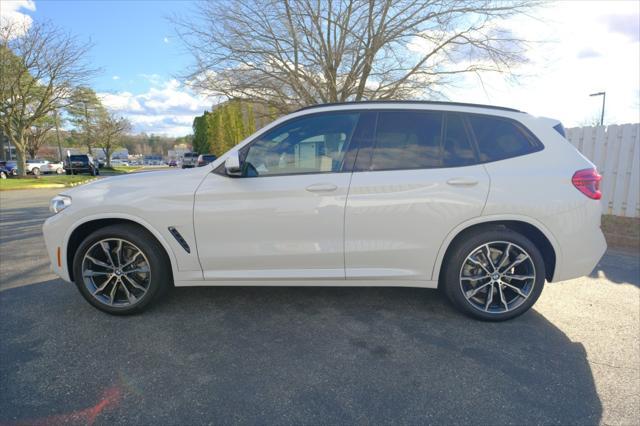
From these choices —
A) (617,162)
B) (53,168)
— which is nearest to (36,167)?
(53,168)

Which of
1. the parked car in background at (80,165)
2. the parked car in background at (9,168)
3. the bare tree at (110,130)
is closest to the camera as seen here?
the parked car in background at (9,168)

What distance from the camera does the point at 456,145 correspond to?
2.99 meters

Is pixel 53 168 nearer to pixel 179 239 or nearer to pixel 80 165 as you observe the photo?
pixel 80 165

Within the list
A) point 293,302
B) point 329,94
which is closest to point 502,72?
point 329,94

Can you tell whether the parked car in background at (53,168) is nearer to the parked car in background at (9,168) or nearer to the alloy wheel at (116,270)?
the parked car in background at (9,168)

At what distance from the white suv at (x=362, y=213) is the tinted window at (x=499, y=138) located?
0.01 metres

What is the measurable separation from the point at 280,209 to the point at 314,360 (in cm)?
120

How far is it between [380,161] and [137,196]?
6.98 feet

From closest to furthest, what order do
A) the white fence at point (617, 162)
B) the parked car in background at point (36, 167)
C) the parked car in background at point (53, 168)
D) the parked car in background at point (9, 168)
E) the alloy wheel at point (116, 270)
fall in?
the alloy wheel at point (116, 270) < the white fence at point (617, 162) < the parked car in background at point (9, 168) < the parked car in background at point (36, 167) < the parked car in background at point (53, 168)

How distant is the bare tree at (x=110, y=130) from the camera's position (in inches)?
1699

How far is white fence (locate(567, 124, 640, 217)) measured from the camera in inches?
270

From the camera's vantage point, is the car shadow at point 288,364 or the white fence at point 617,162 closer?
the car shadow at point 288,364

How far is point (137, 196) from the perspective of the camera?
297 centimetres

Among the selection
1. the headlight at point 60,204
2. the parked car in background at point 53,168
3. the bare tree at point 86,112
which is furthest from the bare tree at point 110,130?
the headlight at point 60,204
